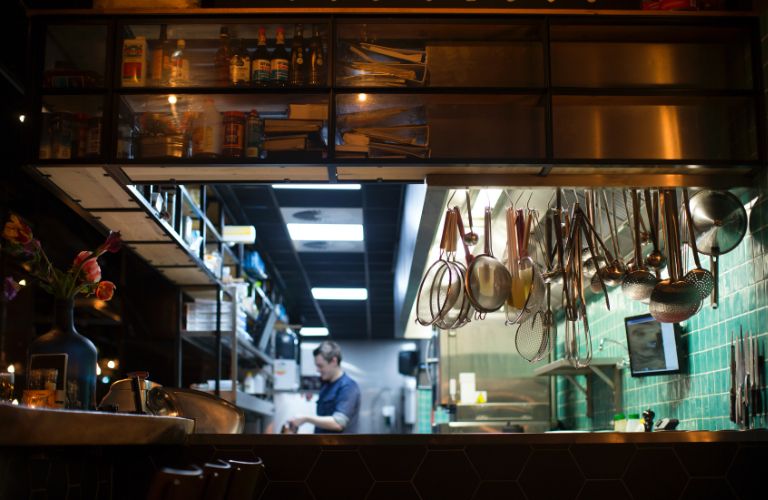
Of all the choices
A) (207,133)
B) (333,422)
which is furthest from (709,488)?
(333,422)

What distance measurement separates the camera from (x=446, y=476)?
3.22 meters

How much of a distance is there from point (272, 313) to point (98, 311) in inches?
139

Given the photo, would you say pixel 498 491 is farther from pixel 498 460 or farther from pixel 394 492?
pixel 394 492

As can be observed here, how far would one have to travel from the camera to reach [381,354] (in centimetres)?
1778

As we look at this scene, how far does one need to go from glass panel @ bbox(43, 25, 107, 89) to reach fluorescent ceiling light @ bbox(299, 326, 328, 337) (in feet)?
39.5

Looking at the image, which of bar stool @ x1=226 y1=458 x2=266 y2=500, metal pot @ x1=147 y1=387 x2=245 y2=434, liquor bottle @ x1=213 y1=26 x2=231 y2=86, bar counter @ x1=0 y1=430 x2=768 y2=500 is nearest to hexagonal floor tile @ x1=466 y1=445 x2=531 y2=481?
bar counter @ x1=0 y1=430 x2=768 y2=500

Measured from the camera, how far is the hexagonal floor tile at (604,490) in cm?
322

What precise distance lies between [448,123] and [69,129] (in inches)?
62.1

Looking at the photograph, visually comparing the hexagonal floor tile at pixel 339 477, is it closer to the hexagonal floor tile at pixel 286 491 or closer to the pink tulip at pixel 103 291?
the hexagonal floor tile at pixel 286 491

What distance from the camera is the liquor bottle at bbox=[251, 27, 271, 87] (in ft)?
13.2

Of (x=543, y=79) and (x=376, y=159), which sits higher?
(x=543, y=79)

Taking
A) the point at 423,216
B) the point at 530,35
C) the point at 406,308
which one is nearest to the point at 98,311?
the point at 423,216

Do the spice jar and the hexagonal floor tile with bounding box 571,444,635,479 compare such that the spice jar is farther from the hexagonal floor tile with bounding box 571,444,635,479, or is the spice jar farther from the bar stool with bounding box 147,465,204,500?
the bar stool with bounding box 147,465,204,500

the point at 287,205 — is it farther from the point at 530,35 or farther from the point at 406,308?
the point at 530,35
